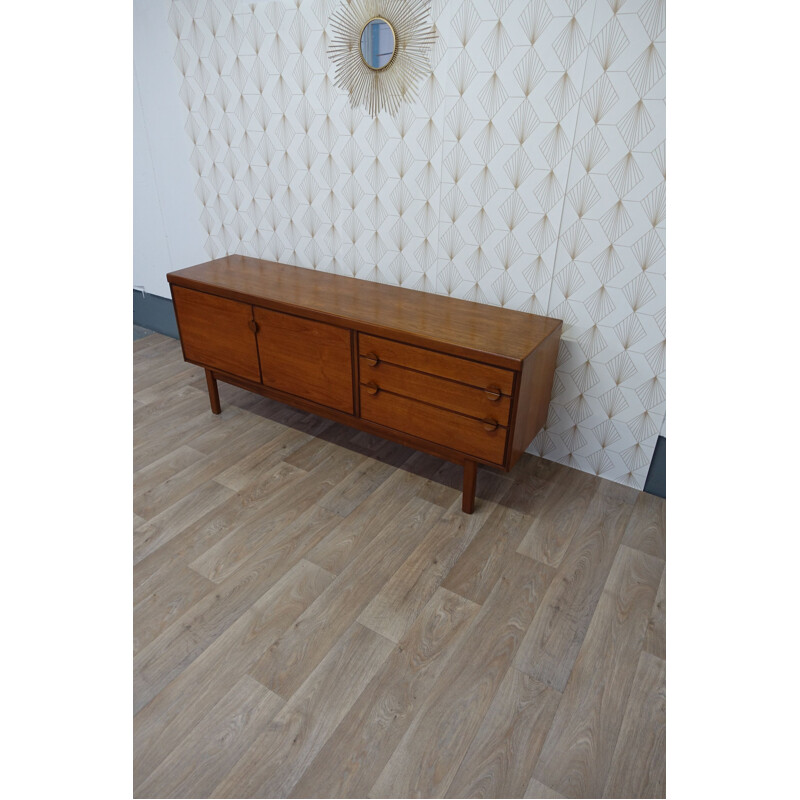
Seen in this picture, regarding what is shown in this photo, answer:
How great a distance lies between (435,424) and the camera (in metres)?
2.05

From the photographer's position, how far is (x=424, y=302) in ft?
7.48

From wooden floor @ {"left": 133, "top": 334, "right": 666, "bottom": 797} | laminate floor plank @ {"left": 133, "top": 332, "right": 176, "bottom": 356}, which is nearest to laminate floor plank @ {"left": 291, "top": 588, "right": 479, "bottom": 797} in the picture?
wooden floor @ {"left": 133, "top": 334, "right": 666, "bottom": 797}

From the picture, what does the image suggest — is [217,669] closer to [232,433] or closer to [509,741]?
[509,741]

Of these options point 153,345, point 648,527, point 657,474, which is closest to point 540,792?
point 648,527

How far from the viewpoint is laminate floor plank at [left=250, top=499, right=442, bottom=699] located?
1544 millimetres

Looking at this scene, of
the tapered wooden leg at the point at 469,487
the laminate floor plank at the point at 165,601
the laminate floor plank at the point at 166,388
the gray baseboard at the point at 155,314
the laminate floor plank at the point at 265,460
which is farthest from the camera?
the gray baseboard at the point at 155,314

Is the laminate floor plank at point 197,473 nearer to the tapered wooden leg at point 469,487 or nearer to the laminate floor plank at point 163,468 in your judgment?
the laminate floor plank at point 163,468

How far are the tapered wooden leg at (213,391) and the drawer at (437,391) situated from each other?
0.96 m

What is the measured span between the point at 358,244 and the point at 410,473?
3.53 ft

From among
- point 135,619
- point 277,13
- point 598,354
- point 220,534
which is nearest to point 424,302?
point 598,354

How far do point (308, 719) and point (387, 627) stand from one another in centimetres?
35

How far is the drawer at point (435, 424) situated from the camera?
1958 mm

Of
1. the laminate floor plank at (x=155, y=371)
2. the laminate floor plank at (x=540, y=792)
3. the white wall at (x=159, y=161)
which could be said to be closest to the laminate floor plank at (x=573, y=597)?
the laminate floor plank at (x=540, y=792)

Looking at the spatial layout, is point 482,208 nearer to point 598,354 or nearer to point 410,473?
point 598,354
